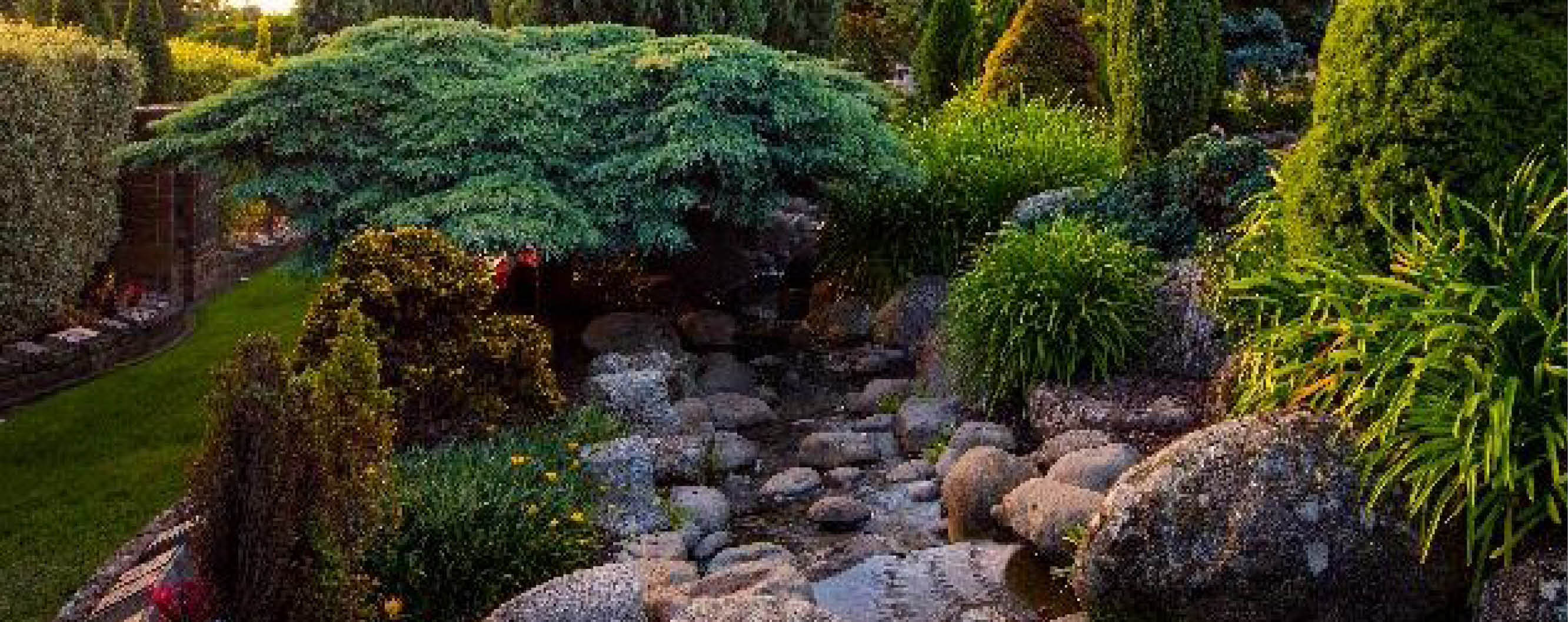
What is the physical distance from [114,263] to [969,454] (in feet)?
28.5

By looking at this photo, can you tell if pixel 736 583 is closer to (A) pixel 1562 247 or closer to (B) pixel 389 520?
(B) pixel 389 520

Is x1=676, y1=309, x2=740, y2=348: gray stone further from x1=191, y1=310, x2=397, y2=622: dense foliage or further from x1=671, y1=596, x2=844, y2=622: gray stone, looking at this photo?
x1=191, y1=310, x2=397, y2=622: dense foliage

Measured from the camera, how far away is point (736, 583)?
7051 mm

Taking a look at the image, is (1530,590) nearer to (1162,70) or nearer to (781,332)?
(781,332)

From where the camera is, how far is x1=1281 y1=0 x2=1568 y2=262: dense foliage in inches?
254

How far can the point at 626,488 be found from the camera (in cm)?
812

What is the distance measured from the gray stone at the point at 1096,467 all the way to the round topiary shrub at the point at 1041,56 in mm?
8339

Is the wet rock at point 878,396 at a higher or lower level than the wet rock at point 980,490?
lower

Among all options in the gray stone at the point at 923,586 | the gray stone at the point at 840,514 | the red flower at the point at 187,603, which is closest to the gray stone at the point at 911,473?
the gray stone at the point at 840,514

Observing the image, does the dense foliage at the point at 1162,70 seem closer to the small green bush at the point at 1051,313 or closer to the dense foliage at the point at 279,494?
the small green bush at the point at 1051,313

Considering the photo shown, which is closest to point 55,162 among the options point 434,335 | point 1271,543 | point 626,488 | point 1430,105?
point 434,335

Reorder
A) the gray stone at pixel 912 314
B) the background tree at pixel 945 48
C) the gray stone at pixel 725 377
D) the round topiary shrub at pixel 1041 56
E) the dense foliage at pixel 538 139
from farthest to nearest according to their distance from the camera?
the background tree at pixel 945 48, the round topiary shrub at pixel 1041 56, the gray stone at pixel 912 314, the gray stone at pixel 725 377, the dense foliage at pixel 538 139

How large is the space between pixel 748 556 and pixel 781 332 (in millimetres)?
5420

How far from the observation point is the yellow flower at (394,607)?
6.35 meters
